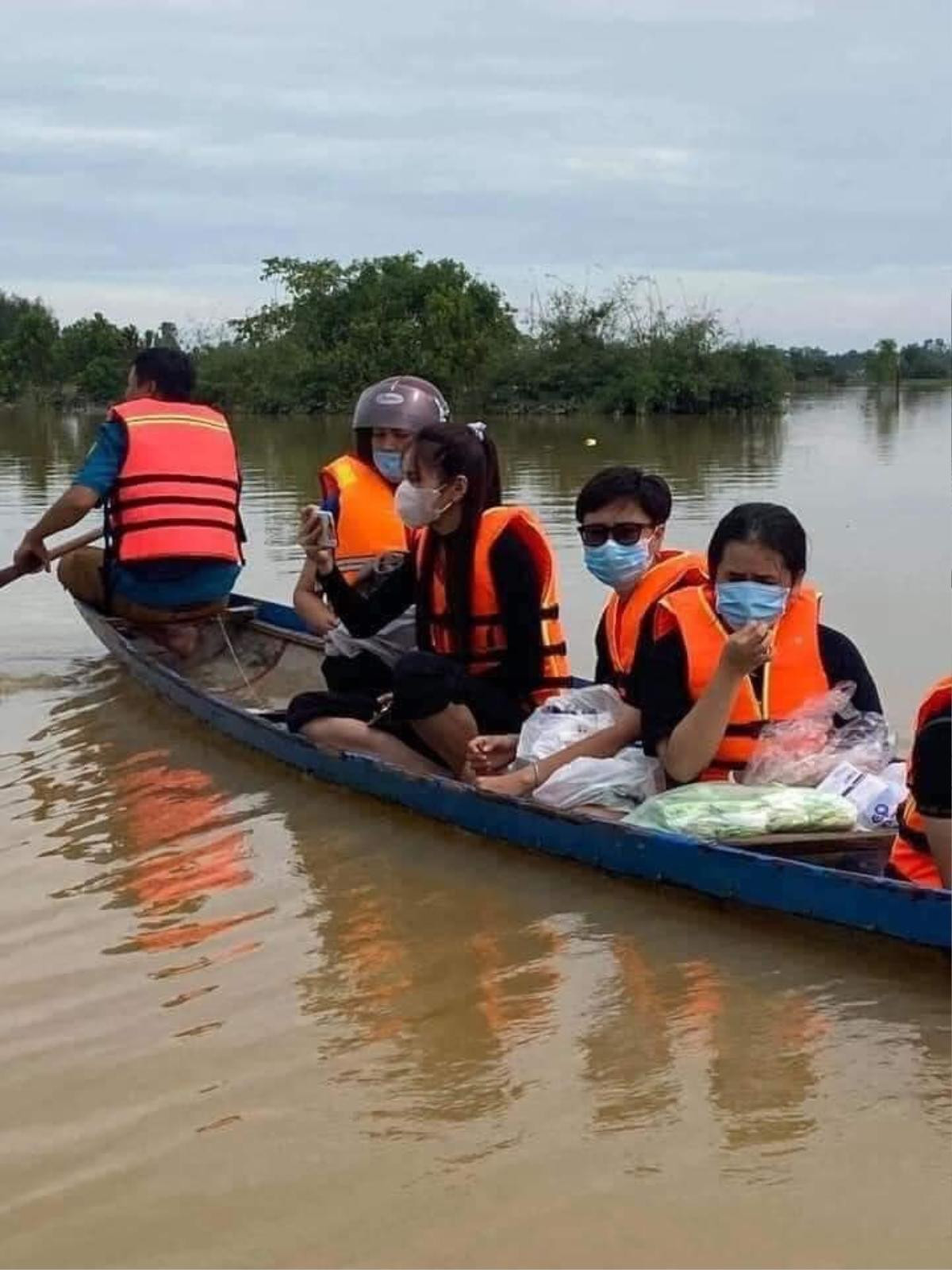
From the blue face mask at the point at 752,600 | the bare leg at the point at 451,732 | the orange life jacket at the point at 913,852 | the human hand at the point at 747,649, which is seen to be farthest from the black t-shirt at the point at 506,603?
the orange life jacket at the point at 913,852

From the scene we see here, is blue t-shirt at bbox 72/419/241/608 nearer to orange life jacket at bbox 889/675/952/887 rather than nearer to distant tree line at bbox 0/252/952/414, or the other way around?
orange life jacket at bbox 889/675/952/887

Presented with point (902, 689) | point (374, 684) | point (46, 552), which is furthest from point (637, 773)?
point (46, 552)

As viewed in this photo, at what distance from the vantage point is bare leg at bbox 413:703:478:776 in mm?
5074

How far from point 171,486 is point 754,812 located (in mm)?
4007

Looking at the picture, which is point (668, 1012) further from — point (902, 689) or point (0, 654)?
point (0, 654)

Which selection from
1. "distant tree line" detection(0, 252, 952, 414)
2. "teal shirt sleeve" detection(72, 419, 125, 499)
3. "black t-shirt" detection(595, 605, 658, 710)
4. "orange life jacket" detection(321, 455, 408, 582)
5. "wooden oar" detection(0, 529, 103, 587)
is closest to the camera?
"black t-shirt" detection(595, 605, 658, 710)

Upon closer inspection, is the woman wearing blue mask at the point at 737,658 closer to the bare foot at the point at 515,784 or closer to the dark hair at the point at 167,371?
the bare foot at the point at 515,784

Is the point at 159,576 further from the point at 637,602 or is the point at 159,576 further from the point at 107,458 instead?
the point at 637,602

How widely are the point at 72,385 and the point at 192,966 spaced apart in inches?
2030

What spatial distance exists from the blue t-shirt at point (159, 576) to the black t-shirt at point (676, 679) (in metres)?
3.62

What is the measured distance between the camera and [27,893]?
4.64 m

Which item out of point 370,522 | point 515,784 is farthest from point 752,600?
point 370,522

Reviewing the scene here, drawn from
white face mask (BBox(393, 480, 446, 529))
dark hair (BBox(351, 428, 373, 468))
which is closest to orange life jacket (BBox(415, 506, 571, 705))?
white face mask (BBox(393, 480, 446, 529))

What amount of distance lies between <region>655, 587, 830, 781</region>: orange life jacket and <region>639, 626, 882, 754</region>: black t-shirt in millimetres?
19
